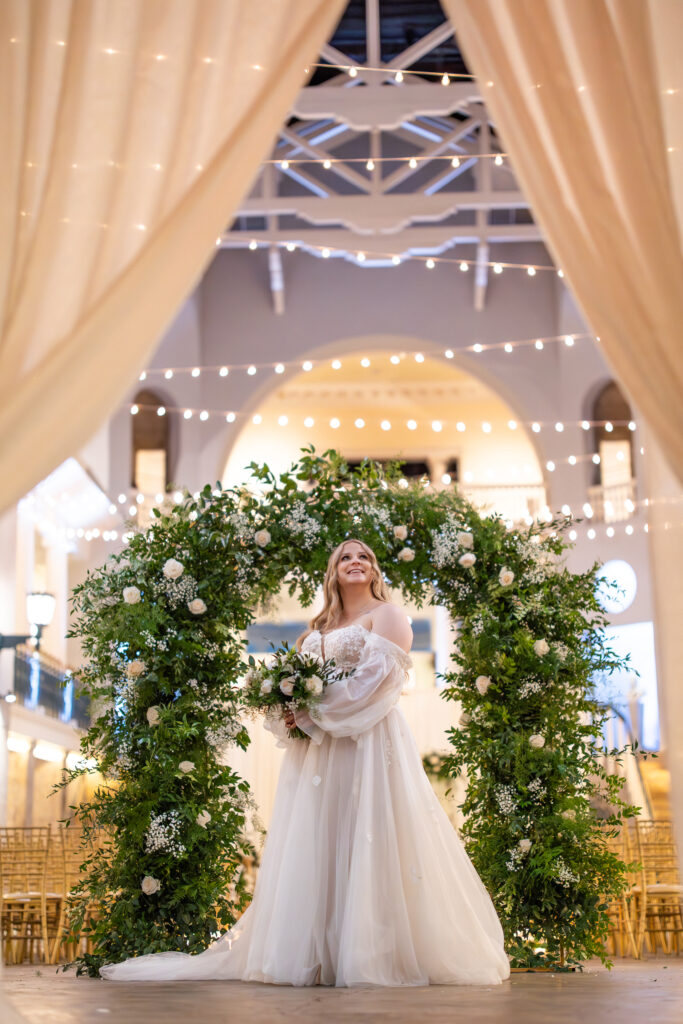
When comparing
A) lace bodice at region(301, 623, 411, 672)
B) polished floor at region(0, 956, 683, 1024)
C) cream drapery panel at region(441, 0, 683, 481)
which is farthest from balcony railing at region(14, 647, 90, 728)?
cream drapery panel at region(441, 0, 683, 481)

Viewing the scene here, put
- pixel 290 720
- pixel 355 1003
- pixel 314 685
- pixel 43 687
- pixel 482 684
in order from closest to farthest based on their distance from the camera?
1. pixel 355 1003
2. pixel 314 685
3. pixel 290 720
4. pixel 482 684
5. pixel 43 687

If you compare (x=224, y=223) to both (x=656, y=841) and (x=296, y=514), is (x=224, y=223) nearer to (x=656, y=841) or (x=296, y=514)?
(x=296, y=514)

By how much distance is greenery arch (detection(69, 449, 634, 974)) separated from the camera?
6191 mm

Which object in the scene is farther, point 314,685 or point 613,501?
point 613,501

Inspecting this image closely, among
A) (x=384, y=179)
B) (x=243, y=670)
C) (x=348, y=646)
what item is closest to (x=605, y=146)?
(x=348, y=646)

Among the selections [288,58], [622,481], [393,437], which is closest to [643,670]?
[622,481]

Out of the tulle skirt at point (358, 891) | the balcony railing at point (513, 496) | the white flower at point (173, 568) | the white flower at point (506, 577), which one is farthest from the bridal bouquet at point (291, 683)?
the balcony railing at point (513, 496)

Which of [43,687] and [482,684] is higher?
[43,687]

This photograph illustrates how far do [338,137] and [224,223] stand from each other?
16223 millimetres

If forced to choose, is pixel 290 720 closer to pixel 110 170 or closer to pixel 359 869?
pixel 359 869

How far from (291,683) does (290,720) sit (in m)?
0.24

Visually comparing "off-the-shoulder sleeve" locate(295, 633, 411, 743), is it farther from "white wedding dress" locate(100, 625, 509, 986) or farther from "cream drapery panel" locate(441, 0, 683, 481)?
"cream drapery panel" locate(441, 0, 683, 481)

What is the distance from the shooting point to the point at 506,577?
21.4ft

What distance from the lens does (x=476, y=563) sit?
267 inches
